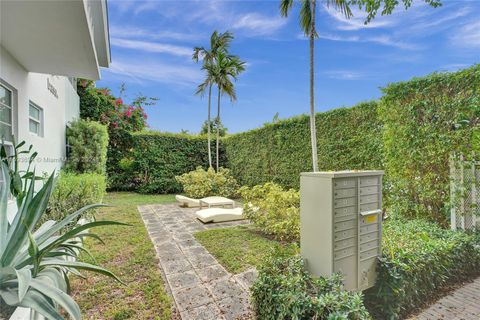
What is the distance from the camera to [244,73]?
13227mm

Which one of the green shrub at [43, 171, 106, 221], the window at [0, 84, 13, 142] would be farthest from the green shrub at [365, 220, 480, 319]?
the window at [0, 84, 13, 142]

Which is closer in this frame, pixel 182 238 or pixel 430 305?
pixel 430 305

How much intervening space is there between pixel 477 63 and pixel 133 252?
7052 millimetres

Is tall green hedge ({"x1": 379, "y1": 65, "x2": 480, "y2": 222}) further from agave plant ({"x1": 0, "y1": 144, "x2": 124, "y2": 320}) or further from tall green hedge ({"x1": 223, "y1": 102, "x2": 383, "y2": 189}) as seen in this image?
agave plant ({"x1": 0, "y1": 144, "x2": 124, "y2": 320})

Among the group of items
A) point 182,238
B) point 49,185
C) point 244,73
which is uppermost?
point 244,73

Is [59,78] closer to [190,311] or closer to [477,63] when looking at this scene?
[190,311]

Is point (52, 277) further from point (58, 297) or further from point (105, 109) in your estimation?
point (105, 109)

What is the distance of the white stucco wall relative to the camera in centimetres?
434

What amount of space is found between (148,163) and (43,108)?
7242 mm

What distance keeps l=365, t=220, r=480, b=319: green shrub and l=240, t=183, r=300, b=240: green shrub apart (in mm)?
1854

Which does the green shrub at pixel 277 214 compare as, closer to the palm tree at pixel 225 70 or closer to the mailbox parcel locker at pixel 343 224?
the mailbox parcel locker at pixel 343 224

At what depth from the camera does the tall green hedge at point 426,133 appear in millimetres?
4191

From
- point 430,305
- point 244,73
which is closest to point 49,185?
point 430,305

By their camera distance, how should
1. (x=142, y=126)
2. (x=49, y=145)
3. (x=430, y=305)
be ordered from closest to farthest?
(x=430, y=305) < (x=49, y=145) < (x=142, y=126)
